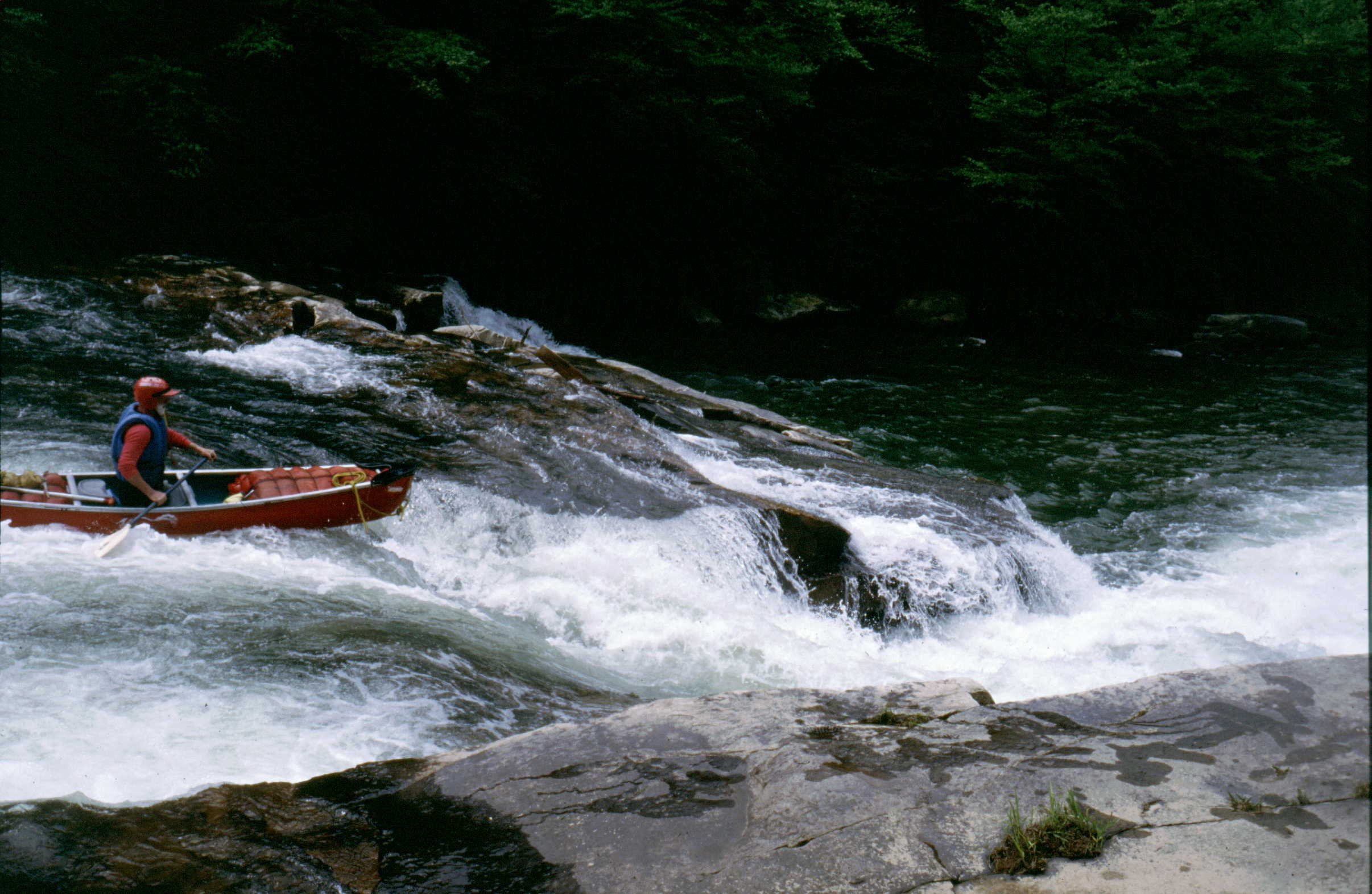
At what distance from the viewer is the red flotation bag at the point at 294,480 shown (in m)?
7.04

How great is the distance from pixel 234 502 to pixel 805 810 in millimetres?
5419

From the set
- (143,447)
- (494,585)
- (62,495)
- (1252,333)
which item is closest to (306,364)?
(143,447)

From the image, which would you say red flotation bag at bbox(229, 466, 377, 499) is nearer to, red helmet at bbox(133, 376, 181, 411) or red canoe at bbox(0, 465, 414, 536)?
red canoe at bbox(0, 465, 414, 536)

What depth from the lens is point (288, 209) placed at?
15031mm

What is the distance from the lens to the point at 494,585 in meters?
6.58

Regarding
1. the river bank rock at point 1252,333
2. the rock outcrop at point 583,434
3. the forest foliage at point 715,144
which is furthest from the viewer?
the river bank rock at point 1252,333

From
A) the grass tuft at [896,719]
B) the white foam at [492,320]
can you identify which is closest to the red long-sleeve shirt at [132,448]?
the grass tuft at [896,719]

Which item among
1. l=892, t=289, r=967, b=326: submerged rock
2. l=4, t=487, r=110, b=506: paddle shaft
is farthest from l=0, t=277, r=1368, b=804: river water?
l=892, t=289, r=967, b=326: submerged rock

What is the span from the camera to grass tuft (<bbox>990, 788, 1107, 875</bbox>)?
2.61m

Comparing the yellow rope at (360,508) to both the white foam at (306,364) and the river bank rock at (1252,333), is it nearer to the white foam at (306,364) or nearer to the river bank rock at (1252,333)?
the white foam at (306,364)

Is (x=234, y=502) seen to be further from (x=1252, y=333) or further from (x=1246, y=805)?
(x=1252, y=333)

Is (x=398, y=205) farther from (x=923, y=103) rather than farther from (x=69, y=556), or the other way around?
(x=923, y=103)

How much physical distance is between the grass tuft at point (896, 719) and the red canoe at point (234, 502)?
461 cm

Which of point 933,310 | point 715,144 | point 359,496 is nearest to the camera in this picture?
point 359,496
